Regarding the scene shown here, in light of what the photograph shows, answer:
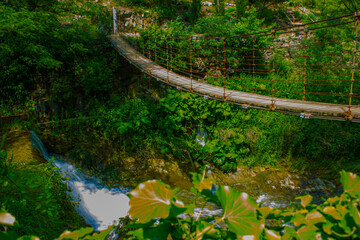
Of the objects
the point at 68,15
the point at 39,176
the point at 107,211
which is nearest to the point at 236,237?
the point at 39,176

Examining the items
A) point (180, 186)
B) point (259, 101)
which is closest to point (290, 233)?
point (259, 101)

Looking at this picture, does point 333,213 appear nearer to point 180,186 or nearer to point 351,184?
point 351,184

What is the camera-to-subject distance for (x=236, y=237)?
1.57 ft

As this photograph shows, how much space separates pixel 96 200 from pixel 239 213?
3237 millimetres

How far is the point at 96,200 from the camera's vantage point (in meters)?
3.31

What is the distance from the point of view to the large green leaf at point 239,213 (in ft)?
1.45

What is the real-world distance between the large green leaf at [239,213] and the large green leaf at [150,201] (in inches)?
3.8

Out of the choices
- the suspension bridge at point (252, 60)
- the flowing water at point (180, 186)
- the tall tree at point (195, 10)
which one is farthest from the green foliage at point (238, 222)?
the tall tree at point (195, 10)

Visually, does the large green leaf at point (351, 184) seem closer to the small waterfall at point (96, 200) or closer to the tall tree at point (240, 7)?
the small waterfall at point (96, 200)

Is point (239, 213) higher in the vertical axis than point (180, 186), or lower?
higher

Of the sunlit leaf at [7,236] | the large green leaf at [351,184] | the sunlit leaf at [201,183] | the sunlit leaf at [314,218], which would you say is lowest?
the sunlit leaf at [314,218]

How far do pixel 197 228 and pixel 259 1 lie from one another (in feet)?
34.8

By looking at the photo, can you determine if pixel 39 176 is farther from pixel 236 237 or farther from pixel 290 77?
pixel 290 77

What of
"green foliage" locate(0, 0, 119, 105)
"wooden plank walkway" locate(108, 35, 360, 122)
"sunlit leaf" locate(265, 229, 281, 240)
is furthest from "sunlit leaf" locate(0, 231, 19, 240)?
"green foliage" locate(0, 0, 119, 105)
